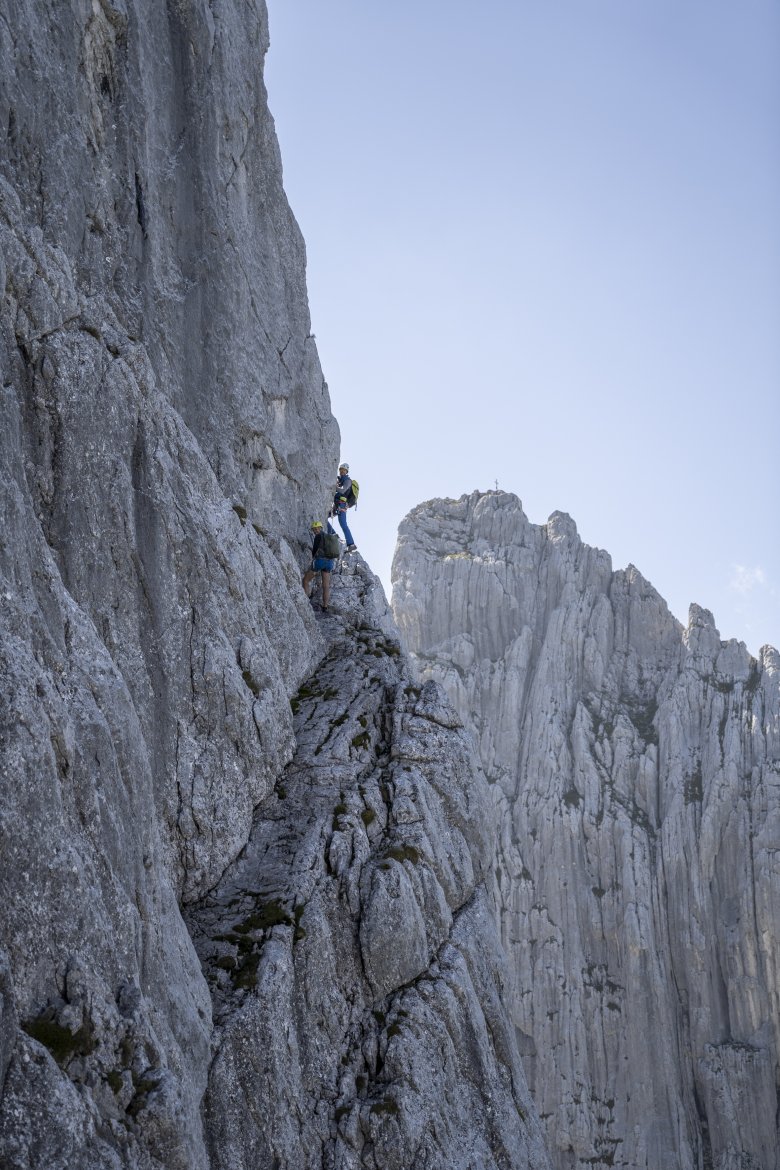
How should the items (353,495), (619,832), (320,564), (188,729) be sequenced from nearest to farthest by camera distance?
1. (188,729)
2. (320,564)
3. (353,495)
4. (619,832)

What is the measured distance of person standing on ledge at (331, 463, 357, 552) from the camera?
45.0 meters

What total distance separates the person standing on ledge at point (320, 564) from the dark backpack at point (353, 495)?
133 inches

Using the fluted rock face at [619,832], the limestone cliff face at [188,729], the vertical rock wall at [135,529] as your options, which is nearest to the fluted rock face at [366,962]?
the limestone cliff face at [188,729]

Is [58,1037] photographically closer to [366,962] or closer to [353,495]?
[366,962]

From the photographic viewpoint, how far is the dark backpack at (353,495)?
148 feet

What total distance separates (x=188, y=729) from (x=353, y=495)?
1815 centimetres

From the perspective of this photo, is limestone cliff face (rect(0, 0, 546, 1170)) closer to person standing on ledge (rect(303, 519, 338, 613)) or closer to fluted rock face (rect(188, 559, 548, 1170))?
fluted rock face (rect(188, 559, 548, 1170))

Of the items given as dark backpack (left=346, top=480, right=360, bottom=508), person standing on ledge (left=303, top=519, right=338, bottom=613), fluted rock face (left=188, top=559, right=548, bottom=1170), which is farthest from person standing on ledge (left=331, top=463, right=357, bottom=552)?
fluted rock face (left=188, top=559, right=548, bottom=1170)

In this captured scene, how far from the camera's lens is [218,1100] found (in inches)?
953

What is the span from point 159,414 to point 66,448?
4.46 metres

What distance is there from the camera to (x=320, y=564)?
4047 centimetres

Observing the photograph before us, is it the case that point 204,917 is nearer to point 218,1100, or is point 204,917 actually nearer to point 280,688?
point 218,1100

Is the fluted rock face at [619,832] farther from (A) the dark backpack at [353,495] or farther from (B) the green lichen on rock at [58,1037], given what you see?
(B) the green lichen on rock at [58,1037]

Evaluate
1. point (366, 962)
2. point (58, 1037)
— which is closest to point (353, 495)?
point (366, 962)
